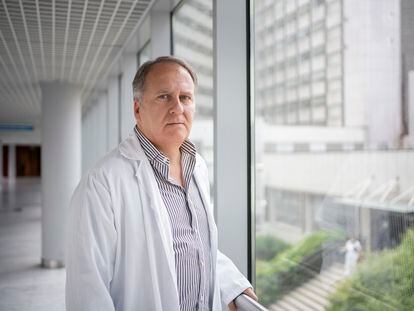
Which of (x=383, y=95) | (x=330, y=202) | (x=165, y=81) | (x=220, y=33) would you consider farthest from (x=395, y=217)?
(x=330, y=202)

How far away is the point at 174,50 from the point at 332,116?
74.6 inches

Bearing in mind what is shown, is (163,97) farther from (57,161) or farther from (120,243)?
(57,161)

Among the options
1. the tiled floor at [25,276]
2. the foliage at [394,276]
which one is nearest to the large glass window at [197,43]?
the foliage at [394,276]

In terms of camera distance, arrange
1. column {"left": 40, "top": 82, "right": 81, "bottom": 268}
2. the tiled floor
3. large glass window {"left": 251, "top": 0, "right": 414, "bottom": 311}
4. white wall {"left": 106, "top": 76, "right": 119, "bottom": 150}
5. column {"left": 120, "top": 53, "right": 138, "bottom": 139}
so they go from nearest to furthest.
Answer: large glass window {"left": 251, "top": 0, "right": 414, "bottom": 311} → the tiled floor → column {"left": 120, "top": 53, "right": 138, "bottom": 139} → column {"left": 40, "top": 82, "right": 81, "bottom": 268} → white wall {"left": 106, "top": 76, "right": 119, "bottom": 150}

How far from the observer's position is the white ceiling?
13.2 ft

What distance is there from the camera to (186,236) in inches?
72.0

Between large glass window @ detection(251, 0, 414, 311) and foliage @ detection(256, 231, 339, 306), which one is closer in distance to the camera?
large glass window @ detection(251, 0, 414, 311)

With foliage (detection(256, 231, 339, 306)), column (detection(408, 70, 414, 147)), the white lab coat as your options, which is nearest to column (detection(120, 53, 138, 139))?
foliage (detection(256, 231, 339, 306))

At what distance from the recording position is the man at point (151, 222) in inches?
64.4

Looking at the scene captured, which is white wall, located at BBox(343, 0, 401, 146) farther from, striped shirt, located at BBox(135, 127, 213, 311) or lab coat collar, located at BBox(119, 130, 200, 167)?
lab coat collar, located at BBox(119, 130, 200, 167)

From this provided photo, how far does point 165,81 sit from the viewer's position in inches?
70.9

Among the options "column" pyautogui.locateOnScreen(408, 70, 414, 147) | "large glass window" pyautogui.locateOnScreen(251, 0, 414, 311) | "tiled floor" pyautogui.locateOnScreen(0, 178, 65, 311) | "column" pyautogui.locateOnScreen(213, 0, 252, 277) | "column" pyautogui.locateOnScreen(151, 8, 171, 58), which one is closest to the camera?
Answer: "column" pyautogui.locateOnScreen(408, 70, 414, 147)

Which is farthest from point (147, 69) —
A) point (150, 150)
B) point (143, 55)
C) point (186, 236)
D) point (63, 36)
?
point (143, 55)

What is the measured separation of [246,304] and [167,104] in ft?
2.82
